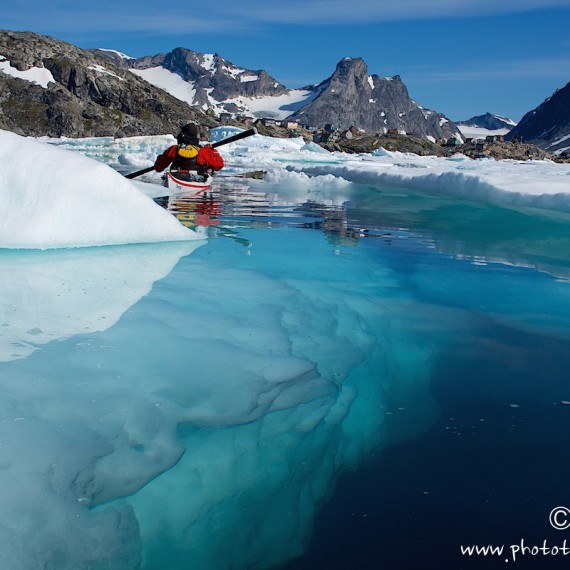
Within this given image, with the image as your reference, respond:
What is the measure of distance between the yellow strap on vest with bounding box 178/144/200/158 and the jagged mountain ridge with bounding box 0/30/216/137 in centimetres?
9951

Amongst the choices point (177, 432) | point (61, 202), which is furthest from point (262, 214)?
point (177, 432)

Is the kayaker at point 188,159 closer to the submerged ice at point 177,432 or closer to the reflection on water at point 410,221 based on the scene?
the reflection on water at point 410,221

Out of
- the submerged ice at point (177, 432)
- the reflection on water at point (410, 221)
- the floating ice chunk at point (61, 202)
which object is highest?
the floating ice chunk at point (61, 202)

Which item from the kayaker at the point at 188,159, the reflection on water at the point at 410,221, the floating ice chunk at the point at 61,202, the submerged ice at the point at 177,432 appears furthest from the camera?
the kayaker at the point at 188,159

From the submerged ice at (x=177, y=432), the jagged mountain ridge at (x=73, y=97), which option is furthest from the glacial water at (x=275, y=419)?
the jagged mountain ridge at (x=73, y=97)

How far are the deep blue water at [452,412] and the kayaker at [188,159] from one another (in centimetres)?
731

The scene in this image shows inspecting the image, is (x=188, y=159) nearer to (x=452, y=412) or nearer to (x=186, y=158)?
(x=186, y=158)

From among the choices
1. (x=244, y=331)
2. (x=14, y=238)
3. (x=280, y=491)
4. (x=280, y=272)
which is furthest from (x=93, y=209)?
(x=280, y=491)

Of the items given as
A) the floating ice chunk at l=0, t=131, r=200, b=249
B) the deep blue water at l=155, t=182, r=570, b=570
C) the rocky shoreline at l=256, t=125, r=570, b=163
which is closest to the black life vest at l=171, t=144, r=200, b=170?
the deep blue water at l=155, t=182, r=570, b=570

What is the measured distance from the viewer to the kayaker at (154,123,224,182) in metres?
14.6

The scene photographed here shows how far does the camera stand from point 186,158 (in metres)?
14.8

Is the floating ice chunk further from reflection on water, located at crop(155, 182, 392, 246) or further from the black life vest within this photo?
the black life vest

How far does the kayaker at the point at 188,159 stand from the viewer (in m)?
14.6

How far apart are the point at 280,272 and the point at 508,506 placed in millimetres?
4107
